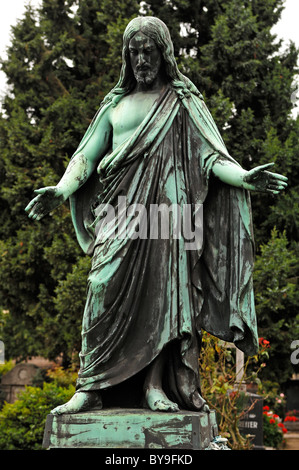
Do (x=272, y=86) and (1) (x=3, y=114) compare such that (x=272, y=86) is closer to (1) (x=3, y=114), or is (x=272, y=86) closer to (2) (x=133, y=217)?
(1) (x=3, y=114)

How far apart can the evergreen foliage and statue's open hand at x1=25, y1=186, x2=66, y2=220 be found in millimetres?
11013

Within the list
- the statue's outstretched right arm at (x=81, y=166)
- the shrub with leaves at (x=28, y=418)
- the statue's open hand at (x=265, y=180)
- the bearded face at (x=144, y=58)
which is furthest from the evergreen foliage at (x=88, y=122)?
the statue's open hand at (x=265, y=180)

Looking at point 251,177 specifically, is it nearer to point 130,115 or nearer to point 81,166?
point 130,115

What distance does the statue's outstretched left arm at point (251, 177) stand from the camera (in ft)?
13.9

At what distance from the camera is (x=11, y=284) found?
18.0 m

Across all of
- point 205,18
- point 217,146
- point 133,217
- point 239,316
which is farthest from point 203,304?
point 205,18

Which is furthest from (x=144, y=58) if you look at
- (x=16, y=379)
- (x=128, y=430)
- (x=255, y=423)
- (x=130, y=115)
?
(x=16, y=379)

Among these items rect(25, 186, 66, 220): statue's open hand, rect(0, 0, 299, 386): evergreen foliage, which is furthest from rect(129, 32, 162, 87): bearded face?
rect(0, 0, 299, 386): evergreen foliage

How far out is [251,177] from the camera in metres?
4.29

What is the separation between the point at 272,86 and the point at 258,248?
4.27m

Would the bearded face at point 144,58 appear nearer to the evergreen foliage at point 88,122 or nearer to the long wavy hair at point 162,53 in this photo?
the long wavy hair at point 162,53

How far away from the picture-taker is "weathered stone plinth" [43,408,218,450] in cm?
389

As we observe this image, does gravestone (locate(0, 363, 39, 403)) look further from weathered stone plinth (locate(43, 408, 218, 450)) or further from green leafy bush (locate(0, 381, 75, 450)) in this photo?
weathered stone plinth (locate(43, 408, 218, 450))

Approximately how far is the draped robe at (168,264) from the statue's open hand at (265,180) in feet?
0.77
